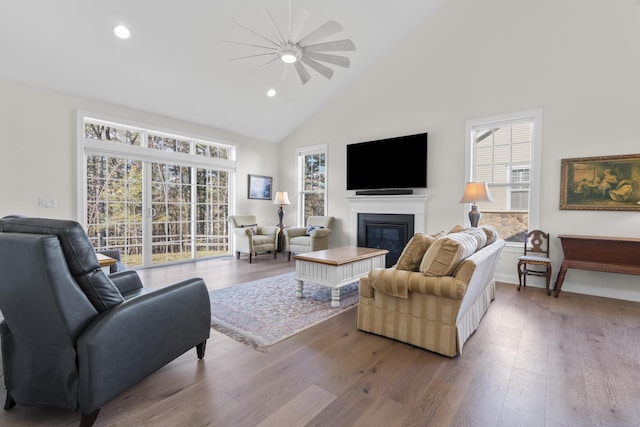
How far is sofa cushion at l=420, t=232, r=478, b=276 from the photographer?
2.13 metres

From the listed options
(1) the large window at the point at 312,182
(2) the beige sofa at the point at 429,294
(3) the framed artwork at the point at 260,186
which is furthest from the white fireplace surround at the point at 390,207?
(2) the beige sofa at the point at 429,294

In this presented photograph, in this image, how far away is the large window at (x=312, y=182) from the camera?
21.8ft

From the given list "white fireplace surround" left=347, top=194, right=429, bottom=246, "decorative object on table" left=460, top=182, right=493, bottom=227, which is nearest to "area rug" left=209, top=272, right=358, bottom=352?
"white fireplace surround" left=347, top=194, right=429, bottom=246

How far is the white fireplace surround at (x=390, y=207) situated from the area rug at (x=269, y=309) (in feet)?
5.99

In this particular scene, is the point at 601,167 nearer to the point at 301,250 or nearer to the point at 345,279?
the point at 345,279

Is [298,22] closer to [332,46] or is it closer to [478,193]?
[332,46]

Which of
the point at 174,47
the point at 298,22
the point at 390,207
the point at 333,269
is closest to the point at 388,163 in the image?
the point at 390,207

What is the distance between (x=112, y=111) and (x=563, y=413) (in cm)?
607

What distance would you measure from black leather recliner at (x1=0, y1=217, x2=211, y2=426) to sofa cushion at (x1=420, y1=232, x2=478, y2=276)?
182 centimetres

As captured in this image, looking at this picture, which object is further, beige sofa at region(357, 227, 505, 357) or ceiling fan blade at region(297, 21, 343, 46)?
ceiling fan blade at region(297, 21, 343, 46)

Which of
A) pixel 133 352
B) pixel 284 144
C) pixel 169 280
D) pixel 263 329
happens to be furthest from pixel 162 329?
pixel 284 144

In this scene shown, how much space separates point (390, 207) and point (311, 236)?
153 cm

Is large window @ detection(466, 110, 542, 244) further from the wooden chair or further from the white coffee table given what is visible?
the white coffee table

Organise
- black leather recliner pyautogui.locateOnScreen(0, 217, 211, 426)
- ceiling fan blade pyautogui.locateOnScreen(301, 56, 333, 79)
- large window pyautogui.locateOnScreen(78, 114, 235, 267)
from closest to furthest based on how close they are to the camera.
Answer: black leather recliner pyautogui.locateOnScreen(0, 217, 211, 426) → ceiling fan blade pyautogui.locateOnScreen(301, 56, 333, 79) → large window pyautogui.locateOnScreen(78, 114, 235, 267)
